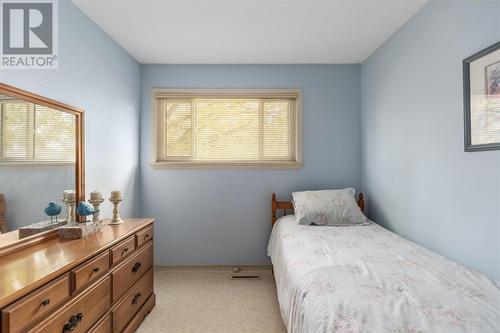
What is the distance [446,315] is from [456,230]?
98cm

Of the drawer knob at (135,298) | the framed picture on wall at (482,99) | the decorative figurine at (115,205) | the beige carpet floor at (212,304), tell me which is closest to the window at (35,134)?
the decorative figurine at (115,205)

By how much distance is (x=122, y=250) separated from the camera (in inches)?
72.1

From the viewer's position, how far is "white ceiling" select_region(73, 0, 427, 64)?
82.8 inches

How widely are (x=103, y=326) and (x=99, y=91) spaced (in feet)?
6.27

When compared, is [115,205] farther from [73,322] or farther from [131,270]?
[73,322]

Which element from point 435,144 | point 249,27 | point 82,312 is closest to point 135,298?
point 82,312

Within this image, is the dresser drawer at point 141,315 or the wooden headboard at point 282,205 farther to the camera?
the wooden headboard at point 282,205

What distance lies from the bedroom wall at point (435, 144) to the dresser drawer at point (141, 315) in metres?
2.36

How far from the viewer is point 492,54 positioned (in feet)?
5.01

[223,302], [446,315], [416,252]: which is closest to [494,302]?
[446,315]

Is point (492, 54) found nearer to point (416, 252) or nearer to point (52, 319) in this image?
point (416, 252)

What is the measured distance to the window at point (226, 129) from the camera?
3281 millimetres

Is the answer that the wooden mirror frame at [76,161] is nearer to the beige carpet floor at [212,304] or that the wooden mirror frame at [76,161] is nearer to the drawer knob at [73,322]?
the drawer knob at [73,322]

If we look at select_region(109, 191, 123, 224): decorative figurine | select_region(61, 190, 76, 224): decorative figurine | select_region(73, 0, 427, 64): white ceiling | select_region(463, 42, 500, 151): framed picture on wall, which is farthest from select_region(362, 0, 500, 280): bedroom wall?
select_region(61, 190, 76, 224): decorative figurine
